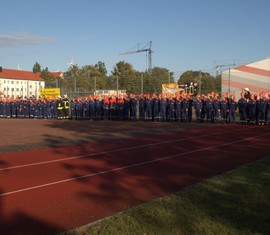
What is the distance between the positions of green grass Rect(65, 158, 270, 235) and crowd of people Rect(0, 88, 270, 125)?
1568cm

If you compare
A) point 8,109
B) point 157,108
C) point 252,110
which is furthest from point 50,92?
point 252,110

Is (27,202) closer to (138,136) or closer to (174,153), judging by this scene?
(174,153)

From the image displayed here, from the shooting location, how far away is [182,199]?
7008 mm

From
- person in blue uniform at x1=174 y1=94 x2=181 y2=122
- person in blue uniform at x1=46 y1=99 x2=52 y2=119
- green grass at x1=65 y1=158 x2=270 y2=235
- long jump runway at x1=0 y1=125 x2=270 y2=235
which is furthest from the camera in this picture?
person in blue uniform at x1=46 y1=99 x2=52 y2=119

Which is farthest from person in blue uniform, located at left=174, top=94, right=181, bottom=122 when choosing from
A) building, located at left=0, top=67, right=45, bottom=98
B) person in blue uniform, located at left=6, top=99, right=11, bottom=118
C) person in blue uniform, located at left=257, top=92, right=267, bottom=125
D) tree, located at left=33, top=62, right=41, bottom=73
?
tree, located at left=33, top=62, right=41, bottom=73

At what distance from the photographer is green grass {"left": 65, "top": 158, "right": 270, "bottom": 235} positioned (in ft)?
17.9

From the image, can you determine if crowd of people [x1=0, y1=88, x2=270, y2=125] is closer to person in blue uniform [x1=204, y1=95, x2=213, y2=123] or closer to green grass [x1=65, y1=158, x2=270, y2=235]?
person in blue uniform [x1=204, y1=95, x2=213, y2=123]

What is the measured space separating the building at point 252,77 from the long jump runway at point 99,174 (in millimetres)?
18064

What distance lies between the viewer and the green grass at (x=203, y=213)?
5441 millimetres

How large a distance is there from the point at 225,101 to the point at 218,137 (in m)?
8.08

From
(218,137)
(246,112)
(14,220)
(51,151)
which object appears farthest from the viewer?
(246,112)

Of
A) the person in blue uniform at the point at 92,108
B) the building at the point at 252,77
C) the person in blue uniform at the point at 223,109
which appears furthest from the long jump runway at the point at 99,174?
the building at the point at 252,77

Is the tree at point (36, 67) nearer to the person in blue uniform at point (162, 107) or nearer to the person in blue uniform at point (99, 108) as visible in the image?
the person in blue uniform at point (99, 108)

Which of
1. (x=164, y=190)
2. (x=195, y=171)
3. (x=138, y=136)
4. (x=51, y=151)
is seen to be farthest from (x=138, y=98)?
(x=164, y=190)
